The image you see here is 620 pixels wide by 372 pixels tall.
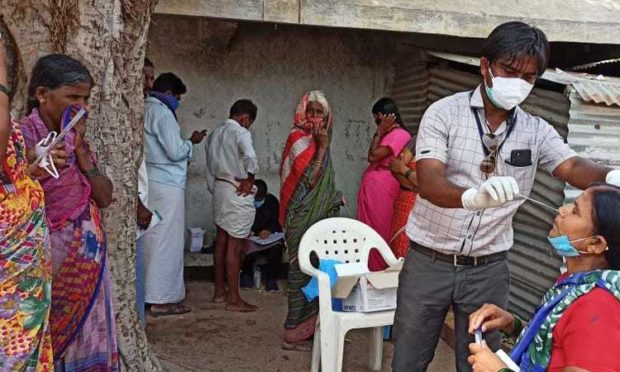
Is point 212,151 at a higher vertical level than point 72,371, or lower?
higher

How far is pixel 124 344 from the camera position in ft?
11.1

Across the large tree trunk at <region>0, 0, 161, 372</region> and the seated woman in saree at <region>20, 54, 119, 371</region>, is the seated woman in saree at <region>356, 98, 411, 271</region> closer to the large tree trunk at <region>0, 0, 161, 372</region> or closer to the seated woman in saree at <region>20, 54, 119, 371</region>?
the large tree trunk at <region>0, 0, 161, 372</region>

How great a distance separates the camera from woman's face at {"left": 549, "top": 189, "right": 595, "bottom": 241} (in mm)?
1802

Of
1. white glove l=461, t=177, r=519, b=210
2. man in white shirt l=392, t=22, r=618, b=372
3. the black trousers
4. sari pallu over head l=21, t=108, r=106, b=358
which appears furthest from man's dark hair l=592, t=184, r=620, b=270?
sari pallu over head l=21, t=108, r=106, b=358

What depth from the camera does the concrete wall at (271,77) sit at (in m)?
6.25

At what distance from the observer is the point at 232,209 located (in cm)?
557

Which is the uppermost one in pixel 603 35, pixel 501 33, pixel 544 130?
pixel 603 35

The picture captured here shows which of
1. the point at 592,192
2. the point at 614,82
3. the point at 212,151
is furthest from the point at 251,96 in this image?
the point at 592,192

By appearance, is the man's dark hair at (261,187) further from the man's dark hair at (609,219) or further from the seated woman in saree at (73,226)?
the man's dark hair at (609,219)

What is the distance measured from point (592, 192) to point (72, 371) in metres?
2.04

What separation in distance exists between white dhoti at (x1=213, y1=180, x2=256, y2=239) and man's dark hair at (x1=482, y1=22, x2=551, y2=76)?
11.2 ft

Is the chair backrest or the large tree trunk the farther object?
the chair backrest

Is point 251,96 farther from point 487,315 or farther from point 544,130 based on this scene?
point 487,315

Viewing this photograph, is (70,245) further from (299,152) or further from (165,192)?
(165,192)
